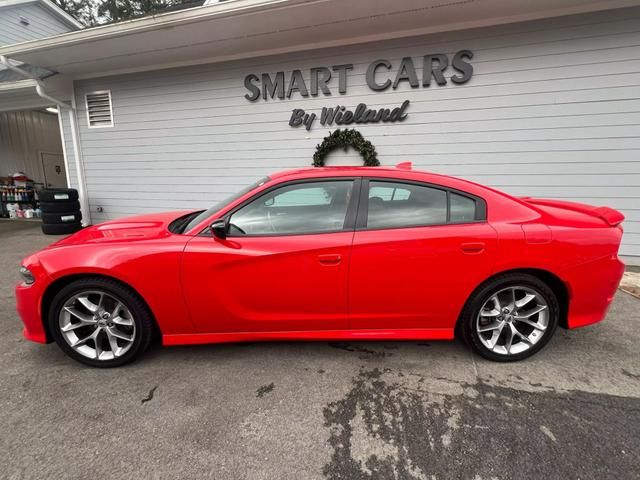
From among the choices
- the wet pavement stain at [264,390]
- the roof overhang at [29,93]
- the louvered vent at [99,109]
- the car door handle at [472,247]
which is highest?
the roof overhang at [29,93]

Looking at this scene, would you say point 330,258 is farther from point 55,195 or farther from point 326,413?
point 55,195

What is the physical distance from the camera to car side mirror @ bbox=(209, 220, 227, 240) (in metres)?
2.31

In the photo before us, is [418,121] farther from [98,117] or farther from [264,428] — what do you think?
[98,117]

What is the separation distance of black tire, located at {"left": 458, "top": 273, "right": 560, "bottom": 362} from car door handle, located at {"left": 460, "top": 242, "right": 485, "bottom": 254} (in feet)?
0.92

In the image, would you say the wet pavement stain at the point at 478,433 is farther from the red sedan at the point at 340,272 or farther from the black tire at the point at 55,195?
the black tire at the point at 55,195

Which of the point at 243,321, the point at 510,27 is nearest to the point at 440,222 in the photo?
the point at 243,321

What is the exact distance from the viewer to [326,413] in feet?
6.72

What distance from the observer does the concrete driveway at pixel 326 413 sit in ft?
5.60

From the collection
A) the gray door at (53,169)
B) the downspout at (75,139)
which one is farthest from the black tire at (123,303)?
the gray door at (53,169)

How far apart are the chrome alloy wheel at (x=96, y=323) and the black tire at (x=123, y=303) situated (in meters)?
0.02

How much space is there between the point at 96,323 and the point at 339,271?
5.87ft

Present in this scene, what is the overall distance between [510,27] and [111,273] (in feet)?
18.9

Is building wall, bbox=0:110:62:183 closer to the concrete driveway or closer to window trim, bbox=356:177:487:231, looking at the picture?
the concrete driveway

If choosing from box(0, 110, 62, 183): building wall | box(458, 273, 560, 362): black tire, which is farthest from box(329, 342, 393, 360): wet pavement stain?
box(0, 110, 62, 183): building wall
